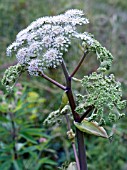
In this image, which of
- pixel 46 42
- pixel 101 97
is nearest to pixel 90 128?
pixel 101 97

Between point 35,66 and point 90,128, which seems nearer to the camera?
point 35,66

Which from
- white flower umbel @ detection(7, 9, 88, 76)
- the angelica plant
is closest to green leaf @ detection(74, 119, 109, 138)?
the angelica plant

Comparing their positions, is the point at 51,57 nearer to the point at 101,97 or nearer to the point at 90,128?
the point at 101,97

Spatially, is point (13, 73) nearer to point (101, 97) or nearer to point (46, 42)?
point (46, 42)

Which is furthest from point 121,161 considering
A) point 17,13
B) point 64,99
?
point 17,13

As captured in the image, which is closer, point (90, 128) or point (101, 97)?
point (101, 97)

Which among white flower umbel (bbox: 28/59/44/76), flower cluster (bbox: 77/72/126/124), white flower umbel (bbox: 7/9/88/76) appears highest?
white flower umbel (bbox: 7/9/88/76)

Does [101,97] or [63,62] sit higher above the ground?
[63,62]

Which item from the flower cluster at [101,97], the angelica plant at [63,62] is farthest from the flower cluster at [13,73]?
the flower cluster at [101,97]

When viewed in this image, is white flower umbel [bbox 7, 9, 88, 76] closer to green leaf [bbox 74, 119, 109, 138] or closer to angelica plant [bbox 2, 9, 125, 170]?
angelica plant [bbox 2, 9, 125, 170]
